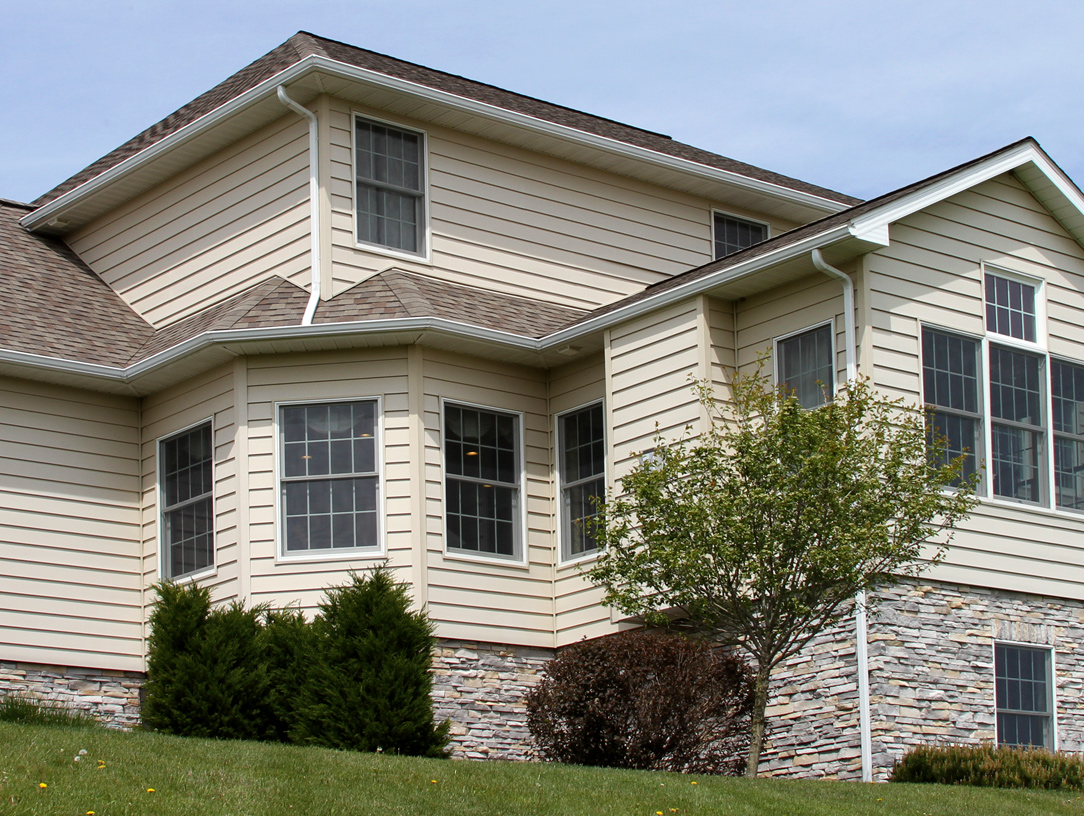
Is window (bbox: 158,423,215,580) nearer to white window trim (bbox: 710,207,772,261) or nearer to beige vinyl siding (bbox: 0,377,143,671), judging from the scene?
beige vinyl siding (bbox: 0,377,143,671)

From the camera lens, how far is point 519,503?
18000 mm

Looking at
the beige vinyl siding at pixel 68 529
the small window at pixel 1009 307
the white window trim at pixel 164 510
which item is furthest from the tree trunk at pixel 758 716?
the beige vinyl siding at pixel 68 529

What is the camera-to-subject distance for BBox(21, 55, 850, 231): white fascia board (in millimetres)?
17891

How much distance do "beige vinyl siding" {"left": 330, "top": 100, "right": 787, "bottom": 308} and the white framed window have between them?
22 cm

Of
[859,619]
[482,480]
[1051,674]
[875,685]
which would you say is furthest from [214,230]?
[1051,674]

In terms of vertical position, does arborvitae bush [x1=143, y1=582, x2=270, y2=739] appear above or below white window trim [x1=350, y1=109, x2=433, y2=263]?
below

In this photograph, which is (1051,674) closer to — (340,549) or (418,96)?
(340,549)

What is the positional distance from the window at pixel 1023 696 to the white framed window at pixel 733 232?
767 cm

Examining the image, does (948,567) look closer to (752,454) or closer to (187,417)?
(752,454)

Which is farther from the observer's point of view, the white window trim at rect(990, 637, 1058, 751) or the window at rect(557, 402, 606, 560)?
the window at rect(557, 402, 606, 560)

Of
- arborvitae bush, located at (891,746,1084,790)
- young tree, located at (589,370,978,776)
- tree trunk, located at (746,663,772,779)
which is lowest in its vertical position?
arborvitae bush, located at (891,746,1084,790)

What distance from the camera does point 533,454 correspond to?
1823cm

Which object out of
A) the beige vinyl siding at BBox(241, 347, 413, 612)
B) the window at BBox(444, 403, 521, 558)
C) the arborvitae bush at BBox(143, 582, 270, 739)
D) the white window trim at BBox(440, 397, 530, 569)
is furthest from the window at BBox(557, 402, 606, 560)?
the arborvitae bush at BBox(143, 582, 270, 739)

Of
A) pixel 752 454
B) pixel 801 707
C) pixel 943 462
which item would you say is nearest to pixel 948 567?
pixel 943 462
